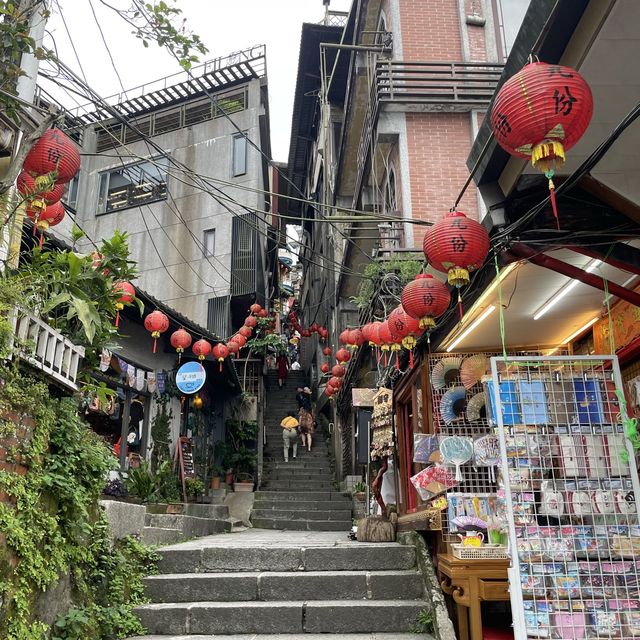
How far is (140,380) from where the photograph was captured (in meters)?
13.2

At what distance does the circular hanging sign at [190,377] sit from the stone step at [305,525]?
4.07 metres

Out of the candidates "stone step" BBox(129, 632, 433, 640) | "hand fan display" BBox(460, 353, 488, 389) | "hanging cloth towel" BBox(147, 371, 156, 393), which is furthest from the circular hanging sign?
"hand fan display" BBox(460, 353, 488, 389)

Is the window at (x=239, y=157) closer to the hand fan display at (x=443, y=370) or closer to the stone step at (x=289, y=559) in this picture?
the hand fan display at (x=443, y=370)

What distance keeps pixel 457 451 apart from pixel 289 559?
2603 mm

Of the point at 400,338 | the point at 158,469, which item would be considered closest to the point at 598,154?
the point at 400,338

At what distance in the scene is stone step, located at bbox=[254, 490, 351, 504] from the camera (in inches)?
648

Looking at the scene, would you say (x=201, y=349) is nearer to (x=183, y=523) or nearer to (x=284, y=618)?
(x=183, y=523)

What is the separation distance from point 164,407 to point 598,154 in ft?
41.7

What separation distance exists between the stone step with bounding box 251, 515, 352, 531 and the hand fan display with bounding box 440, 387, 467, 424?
28.3ft

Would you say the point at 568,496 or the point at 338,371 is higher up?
the point at 338,371

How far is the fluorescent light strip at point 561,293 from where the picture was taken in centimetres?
535

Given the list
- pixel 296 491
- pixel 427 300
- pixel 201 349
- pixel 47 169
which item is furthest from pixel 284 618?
pixel 296 491

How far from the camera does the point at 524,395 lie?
16.3 ft

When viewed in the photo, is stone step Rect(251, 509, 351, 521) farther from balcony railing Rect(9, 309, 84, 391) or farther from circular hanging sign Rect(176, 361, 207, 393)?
balcony railing Rect(9, 309, 84, 391)
